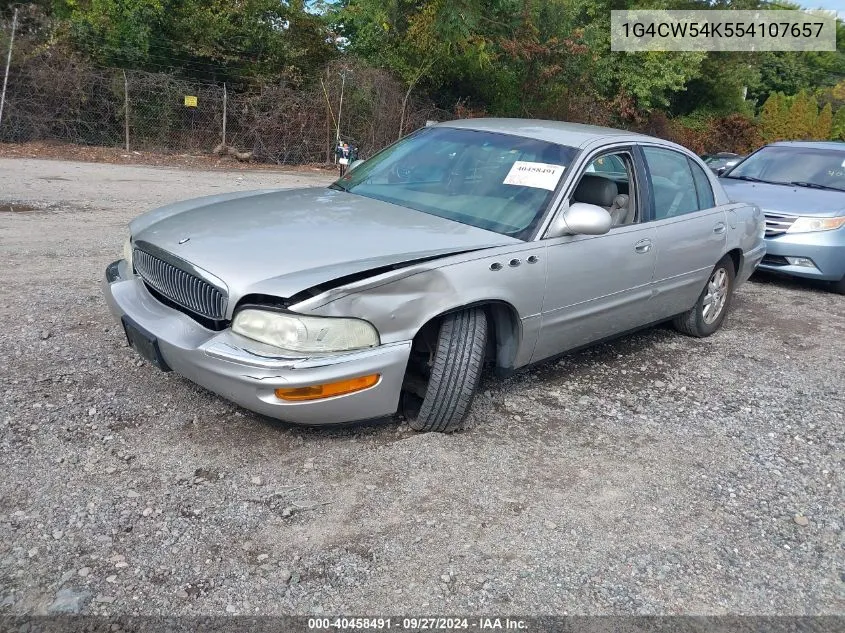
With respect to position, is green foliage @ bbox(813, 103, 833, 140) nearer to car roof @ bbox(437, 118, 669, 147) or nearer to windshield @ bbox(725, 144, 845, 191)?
windshield @ bbox(725, 144, 845, 191)

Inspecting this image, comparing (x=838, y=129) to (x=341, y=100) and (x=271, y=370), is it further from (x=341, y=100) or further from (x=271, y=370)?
(x=271, y=370)

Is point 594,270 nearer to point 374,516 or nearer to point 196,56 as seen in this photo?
point 374,516

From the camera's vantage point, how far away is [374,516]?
2982mm

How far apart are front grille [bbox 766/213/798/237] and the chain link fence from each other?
13153 mm

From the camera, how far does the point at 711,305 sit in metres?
5.64

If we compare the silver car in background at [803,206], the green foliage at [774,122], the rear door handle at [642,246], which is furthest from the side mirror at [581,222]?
the green foliage at [774,122]

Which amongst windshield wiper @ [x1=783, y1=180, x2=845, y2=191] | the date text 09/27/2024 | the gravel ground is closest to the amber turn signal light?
the gravel ground

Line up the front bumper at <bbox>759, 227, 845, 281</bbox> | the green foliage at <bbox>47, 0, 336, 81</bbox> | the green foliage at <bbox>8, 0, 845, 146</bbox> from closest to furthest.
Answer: the front bumper at <bbox>759, 227, 845, 281</bbox>
the green foliage at <bbox>47, 0, 336, 81</bbox>
the green foliage at <bbox>8, 0, 845, 146</bbox>

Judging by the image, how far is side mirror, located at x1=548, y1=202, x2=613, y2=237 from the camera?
385 centimetres

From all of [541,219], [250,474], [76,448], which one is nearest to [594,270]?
[541,219]

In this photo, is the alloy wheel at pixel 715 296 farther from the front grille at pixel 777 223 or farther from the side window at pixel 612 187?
the front grille at pixel 777 223

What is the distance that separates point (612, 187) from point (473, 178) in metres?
0.83

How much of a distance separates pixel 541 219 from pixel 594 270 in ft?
1.57

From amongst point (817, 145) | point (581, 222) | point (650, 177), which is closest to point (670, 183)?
point (650, 177)
